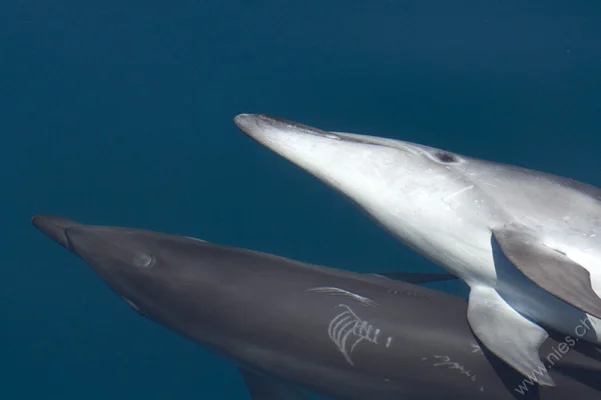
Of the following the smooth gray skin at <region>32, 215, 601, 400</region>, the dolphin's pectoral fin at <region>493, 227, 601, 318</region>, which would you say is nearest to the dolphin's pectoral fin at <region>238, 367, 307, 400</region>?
the smooth gray skin at <region>32, 215, 601, 400</region>

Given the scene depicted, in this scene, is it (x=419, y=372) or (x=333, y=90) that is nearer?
(x=419, y=372)

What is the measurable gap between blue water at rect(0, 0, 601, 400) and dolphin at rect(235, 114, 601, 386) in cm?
275

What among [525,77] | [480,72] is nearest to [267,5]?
[480,72]

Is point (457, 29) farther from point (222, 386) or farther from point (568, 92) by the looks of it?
point (222, 386)

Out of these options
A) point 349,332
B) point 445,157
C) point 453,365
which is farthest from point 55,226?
point 453,365

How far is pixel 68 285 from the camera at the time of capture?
7.91 m

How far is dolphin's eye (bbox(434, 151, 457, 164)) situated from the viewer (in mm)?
5309

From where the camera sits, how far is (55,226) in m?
6.17

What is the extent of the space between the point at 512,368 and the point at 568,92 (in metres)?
4.51

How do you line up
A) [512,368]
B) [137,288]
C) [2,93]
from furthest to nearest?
[2,93] → [137,288] → [512,368]

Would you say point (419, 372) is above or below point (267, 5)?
below

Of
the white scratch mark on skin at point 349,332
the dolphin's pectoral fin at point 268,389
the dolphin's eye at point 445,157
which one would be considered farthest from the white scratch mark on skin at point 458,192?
the dolphin's pectoral fin at point 268,389

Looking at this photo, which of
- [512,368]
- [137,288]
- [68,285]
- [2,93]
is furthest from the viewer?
[2,93]

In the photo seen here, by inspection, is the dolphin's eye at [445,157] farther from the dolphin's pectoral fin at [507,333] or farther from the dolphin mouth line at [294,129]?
the dolphin's pectoral fin at [507,333]
